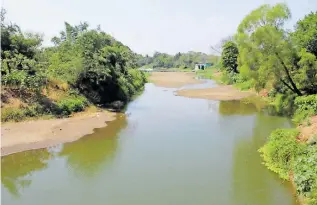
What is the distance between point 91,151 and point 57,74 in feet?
48.0

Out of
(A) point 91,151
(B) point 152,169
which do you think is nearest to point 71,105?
(A) point 91,151

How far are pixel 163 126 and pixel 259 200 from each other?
12644 mm

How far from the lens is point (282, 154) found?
571 inches

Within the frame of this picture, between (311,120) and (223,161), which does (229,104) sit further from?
(223,161)

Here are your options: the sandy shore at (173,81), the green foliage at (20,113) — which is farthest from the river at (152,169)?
the sandy shore at (173,81)

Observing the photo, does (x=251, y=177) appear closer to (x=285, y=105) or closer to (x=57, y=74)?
(x=285, y=105)

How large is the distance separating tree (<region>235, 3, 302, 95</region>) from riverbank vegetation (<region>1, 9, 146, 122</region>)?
44.1ft

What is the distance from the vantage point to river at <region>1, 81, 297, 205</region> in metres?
12.1

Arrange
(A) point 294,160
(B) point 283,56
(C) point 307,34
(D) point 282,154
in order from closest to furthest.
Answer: (A) point 294,160 → (D) point 282,154 → (B) point 283,56 → (C) point 307,34

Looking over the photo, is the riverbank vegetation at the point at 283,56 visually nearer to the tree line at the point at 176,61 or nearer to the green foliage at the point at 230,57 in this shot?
the green foliage at the point at 230,57

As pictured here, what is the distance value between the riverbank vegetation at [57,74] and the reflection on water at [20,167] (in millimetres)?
6078

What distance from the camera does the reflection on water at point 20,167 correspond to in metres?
13.6

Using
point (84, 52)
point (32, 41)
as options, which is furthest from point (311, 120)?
point (32, 41)

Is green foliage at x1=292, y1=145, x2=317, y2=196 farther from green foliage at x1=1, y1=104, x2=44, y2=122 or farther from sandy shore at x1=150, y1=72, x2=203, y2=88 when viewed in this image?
sandy shore at x1=150, y1=72, x2=203, y2=88
